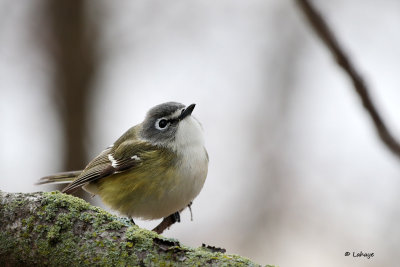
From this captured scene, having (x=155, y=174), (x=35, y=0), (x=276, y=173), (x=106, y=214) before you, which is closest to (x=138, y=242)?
(x=106, y=214)

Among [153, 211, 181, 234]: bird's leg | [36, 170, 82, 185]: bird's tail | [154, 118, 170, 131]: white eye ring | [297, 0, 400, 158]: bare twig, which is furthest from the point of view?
[36, 170, 82, 185]: bird's tail

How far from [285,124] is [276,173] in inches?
34.1

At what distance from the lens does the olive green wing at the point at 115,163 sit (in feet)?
13.6

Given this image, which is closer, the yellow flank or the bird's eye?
the yellow flank

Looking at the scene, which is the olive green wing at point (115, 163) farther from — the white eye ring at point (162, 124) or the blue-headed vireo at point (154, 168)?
the white eye ring at point (162, 124)

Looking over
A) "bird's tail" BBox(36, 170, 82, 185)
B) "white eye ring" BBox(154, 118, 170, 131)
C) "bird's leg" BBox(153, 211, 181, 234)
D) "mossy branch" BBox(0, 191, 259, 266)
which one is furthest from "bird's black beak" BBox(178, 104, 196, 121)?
"mossy branch" BBox(0, 191, 259, 266)

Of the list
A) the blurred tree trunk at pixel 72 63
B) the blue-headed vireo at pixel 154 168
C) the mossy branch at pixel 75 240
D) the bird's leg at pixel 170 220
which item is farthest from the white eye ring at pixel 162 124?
the blurred tree trunk at pixel 72 63

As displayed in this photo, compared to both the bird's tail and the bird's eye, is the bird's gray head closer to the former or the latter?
the bird's eye

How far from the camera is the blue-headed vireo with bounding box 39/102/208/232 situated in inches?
149

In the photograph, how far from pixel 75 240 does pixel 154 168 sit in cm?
173

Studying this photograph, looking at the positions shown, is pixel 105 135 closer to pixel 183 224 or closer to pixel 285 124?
pixel 183 224

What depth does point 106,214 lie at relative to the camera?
2.36 m

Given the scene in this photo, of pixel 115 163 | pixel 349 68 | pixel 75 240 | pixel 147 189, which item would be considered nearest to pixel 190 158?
pixel 147 189

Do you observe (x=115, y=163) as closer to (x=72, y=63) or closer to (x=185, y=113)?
(x=185, y=113)
